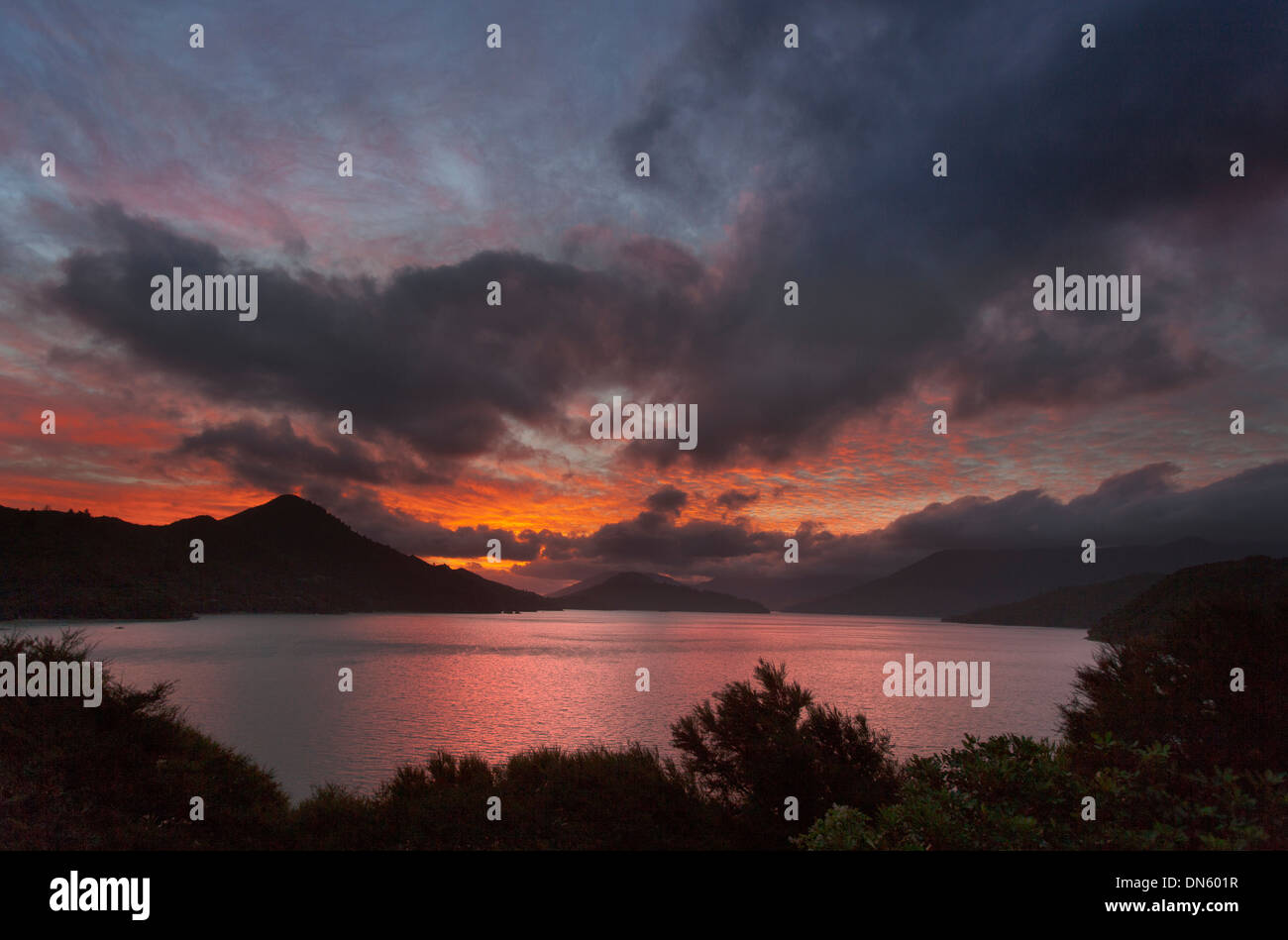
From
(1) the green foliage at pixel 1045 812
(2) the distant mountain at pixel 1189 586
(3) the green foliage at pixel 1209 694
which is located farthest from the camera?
(2) the distant mountain at pixel 1189 586

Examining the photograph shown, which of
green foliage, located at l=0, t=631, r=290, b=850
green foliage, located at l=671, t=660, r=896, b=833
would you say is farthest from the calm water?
green foliage, located at l=671, t=660, r=896, b=833

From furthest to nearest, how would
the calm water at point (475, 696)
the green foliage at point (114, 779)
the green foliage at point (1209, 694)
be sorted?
1. the calm water at point (475, 696)
2. the green foliage at point (114, 779)
3. the green foliage at point (1209, 694)

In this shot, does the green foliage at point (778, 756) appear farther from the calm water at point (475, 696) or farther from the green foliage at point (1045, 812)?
the calm water at point (475, 696)

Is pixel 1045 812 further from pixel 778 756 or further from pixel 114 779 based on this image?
pixel 114 779

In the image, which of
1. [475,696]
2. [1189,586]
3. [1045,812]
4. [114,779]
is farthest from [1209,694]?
[1189,586]

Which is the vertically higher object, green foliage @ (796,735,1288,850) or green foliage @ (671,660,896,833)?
green foliage @ (796,735,1288,850)

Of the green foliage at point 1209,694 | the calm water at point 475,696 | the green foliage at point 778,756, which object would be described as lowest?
the calm water at point 475,696

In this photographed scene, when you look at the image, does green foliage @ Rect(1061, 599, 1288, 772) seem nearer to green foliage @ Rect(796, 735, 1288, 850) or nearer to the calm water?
green foliage @ Rect(796, 735, 1288, 850)

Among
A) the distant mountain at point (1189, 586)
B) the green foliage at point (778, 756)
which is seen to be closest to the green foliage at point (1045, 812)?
the green foliage at point (778, 756)
